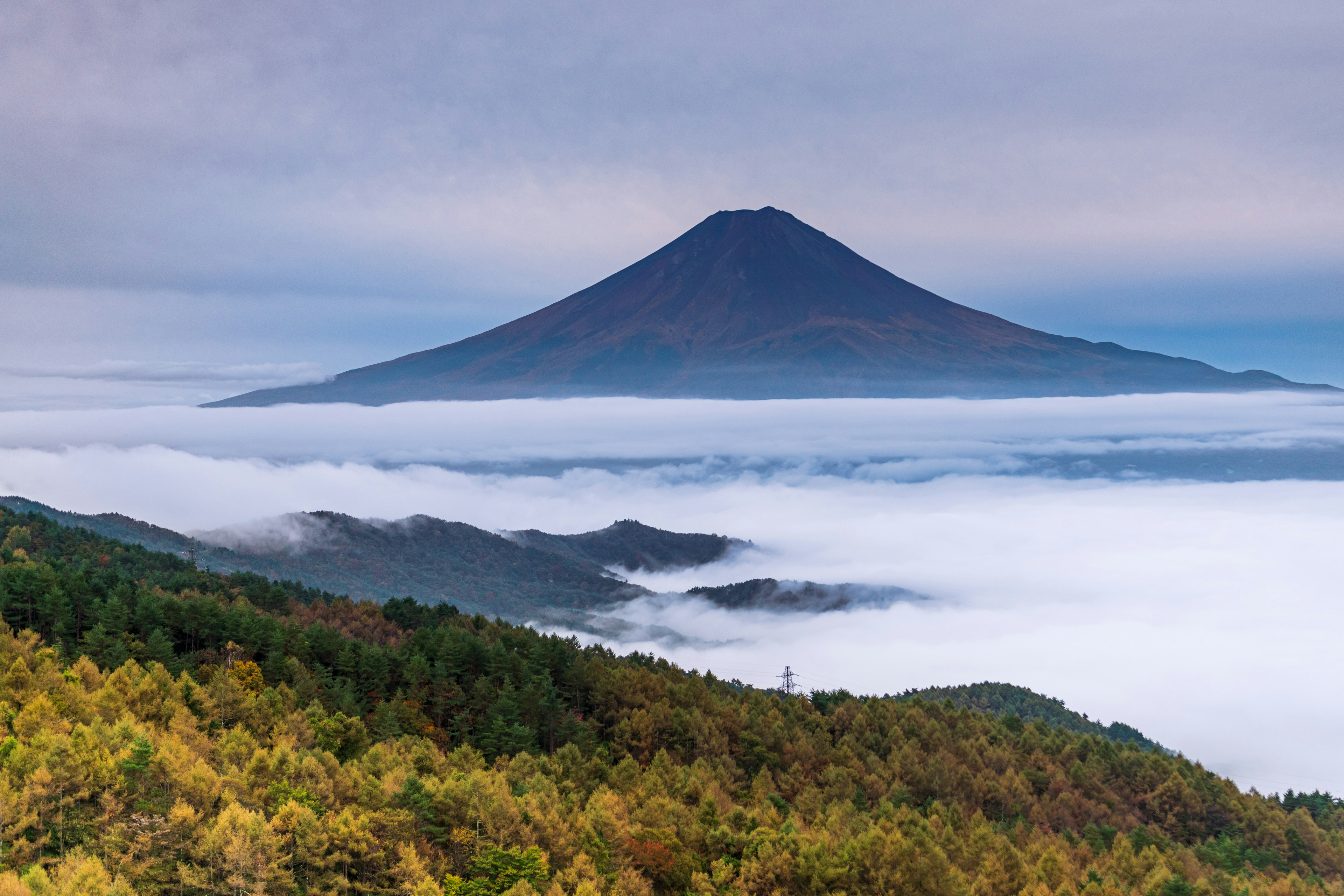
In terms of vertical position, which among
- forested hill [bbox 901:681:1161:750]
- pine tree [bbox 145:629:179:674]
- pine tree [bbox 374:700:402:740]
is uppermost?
pine tree [bbox 145:629:179:674]

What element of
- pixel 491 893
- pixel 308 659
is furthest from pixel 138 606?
pixel 491 893

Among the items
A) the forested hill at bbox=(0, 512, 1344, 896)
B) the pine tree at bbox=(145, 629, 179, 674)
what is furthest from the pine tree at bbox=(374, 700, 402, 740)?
the pine tree at bbox=(145, 629, 179, 674)

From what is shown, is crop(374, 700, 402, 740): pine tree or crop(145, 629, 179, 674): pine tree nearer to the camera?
crop(374, 700, 402, 740): pine tree

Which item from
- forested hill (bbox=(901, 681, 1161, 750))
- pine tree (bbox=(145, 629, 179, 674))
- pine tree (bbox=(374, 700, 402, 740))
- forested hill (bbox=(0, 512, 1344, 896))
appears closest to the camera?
forested hill (bbox=(0, 512, 1344, 896))

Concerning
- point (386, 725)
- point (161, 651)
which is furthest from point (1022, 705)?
point (161, 651)

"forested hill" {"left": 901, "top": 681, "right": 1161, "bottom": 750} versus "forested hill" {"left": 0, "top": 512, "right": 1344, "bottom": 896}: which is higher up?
"forested hill" {"left": 0, "top": 512, "right": 1344, "bottom": 896}

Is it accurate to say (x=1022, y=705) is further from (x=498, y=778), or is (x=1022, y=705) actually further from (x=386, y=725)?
(x=498, y=778)

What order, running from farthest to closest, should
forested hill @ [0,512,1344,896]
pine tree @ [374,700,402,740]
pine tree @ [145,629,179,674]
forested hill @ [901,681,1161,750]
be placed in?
1. forested hill @ [901,681,1161,750]
2. pine tree @ [145,629,179,674]
3. pine tree @ [374,700,402,740]
4. forested hill @ [0,512,1344,896]

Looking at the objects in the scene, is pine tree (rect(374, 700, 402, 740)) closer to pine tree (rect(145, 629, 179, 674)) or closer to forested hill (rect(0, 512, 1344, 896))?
forested hill (rect(0, 512, 1344, 896))
